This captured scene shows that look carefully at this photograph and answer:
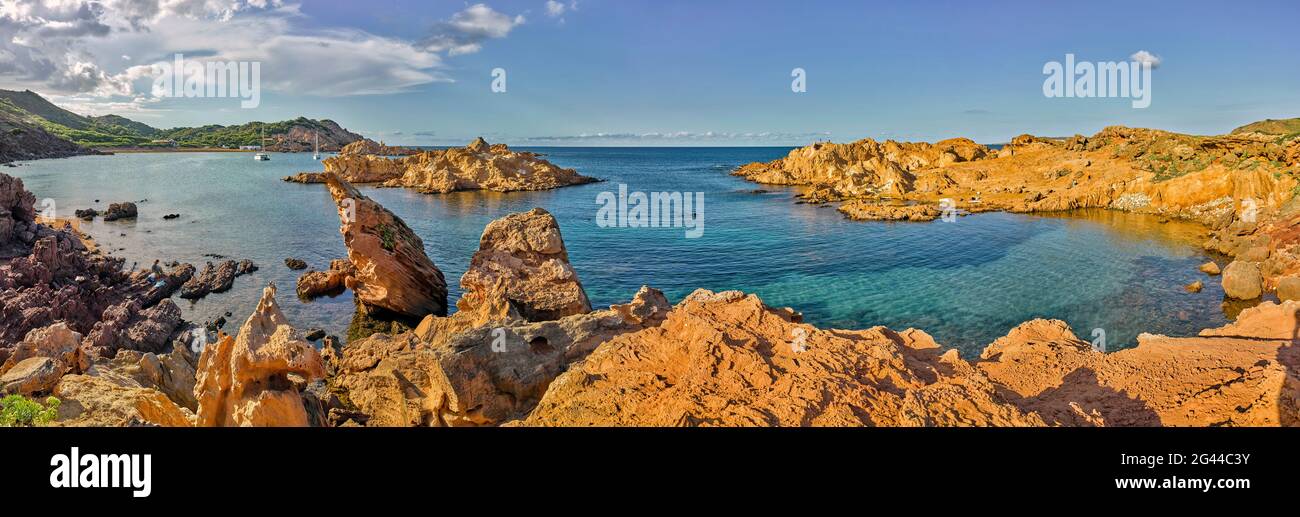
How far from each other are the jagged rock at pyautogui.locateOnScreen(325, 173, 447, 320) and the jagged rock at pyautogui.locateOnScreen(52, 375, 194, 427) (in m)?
13.6

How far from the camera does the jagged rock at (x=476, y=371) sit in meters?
11.7

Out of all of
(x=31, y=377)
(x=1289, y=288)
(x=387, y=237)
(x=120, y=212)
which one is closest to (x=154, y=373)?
(x=31, y=377)

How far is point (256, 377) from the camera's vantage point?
388 inches

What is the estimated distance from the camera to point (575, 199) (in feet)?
264

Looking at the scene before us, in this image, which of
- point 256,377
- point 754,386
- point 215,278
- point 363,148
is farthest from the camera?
point 363,148

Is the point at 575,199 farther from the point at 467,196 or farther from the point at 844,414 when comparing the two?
the point at 844,414

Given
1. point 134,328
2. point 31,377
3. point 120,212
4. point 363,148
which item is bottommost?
point 134,328

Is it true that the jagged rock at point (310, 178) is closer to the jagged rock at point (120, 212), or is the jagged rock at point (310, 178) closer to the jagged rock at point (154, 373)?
the jagged rock at point (120, 212)

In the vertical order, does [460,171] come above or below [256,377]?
above

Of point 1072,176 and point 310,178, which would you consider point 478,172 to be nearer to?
point 310,178

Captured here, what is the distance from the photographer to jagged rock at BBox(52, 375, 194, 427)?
1111 centimetres

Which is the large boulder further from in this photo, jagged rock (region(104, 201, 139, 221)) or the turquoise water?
jagged rock (region(104, 201, 139, 221))

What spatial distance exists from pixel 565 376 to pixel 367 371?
10787 millimetres

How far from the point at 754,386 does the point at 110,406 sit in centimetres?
1219
